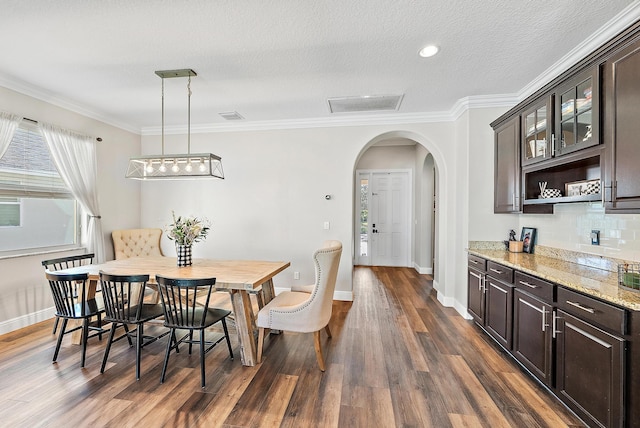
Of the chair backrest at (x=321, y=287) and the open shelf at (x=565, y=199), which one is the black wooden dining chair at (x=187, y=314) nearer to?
the chair backrest at (x=321, y=287)

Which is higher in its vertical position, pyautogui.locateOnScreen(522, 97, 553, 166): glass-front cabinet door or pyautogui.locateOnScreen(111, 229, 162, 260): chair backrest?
pyautogui.locateOnScreen(522, 97, 553, 166): glass-front cabinet door

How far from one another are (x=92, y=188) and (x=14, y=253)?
46.1 inches

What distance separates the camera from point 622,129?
1.83 m

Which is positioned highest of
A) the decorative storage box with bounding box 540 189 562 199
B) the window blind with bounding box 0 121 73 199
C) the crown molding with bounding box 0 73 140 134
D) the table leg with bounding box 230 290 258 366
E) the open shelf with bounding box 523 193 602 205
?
the crown molding with bounding box 0 73 140 134

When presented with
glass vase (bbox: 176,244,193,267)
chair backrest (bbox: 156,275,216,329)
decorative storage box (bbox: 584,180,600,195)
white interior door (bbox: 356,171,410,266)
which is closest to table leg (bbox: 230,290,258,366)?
chair backrest (bbox: 156,275,216,329)

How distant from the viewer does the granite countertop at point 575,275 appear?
160 cm

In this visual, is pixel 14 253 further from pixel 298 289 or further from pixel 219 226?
pixel 298 289

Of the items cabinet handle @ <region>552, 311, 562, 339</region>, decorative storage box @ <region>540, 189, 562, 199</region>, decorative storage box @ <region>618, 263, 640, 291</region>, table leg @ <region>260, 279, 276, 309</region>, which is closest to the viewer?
decorative storage box @ <region>618, 263, 640, 291</region>

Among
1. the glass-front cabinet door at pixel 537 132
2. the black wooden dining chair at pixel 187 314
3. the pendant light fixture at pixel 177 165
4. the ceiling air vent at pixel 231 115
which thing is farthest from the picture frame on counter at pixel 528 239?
the ceiling air vent at pixel 231 115

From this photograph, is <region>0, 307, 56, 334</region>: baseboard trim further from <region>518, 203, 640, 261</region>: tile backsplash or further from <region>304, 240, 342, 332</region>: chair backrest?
<region>518, 203, 640, 261</region>: tile backsplash

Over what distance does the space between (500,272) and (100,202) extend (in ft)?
17.5

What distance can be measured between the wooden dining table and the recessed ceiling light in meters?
2.51

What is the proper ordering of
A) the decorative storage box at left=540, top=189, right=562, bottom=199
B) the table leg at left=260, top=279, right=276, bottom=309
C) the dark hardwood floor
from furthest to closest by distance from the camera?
the table leg at left=260, top=279, right=276, bottom=309, the decorative storage box at left=540, top=189, right=562, bottom=199, the dark hardwood floor

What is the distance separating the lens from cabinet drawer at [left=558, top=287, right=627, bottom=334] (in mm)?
1548
